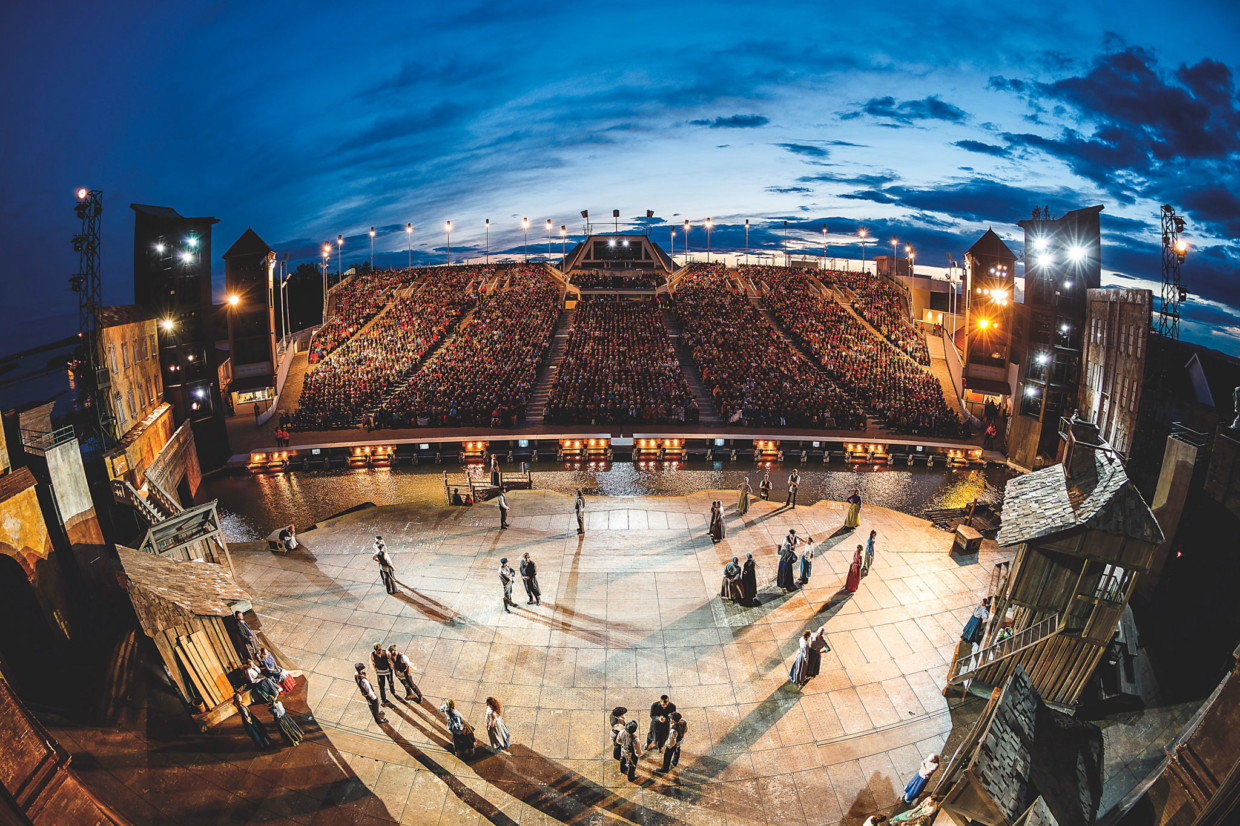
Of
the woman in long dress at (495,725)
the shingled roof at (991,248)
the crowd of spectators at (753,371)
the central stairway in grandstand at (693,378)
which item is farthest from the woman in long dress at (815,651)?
the shingled roof at (991,248)

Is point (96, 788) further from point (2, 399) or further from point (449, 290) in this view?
point (2, 399)

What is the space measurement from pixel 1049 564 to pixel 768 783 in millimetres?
5554

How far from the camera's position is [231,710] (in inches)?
408

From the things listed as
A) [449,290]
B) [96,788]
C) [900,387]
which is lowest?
[96,788]

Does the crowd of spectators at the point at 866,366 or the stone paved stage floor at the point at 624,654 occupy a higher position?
the crowd of spectators at the point at 866,366

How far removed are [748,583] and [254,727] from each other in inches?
373

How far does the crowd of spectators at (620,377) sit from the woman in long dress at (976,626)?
1719 cm

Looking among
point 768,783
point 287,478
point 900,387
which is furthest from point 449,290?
point 768,783

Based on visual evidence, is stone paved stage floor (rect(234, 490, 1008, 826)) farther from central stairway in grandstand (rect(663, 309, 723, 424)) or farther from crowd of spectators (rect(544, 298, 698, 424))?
central stairway in grandstand (rect(663, 309, 723, 424))

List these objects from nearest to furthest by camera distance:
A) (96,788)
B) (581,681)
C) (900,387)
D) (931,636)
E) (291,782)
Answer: (96,788) → (291,782) → (581,681) → (931,636) → (900,387)

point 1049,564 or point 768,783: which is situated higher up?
point 1049,564

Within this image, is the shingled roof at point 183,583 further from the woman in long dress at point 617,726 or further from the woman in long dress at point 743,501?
the woman in long dress at point 743,501

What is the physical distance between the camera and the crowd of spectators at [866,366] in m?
27.4

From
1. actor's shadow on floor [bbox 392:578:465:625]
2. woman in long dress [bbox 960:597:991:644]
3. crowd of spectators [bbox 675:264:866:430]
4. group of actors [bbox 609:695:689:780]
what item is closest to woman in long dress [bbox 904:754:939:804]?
group of actors [bbox 609:695:689:780]
